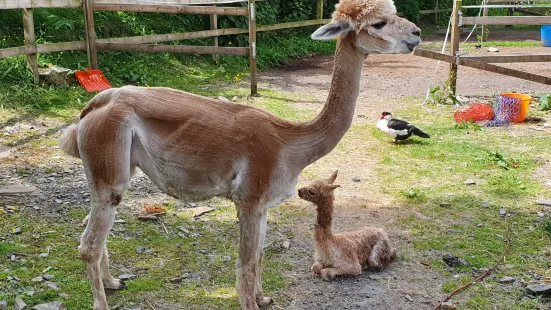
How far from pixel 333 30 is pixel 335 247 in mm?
1808

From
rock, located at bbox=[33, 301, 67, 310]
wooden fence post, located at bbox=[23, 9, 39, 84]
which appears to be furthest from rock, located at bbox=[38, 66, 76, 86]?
rock, located at bbox=[33, 301, 67, 310]

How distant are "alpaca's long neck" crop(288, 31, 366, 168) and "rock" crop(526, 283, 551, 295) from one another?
75.6 inches

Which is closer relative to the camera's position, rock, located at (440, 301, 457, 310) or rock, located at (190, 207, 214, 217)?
rock, located at (440, 301, 457, 310)

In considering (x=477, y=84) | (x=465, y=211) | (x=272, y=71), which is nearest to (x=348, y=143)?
(x=465, y=211)

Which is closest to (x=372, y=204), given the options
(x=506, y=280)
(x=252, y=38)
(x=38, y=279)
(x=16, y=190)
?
(x=506, y=280)

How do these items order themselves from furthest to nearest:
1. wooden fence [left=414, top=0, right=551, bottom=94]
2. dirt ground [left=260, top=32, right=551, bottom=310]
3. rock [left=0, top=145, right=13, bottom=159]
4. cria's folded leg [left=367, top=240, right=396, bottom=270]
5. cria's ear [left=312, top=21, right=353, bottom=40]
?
wooden fence [left=414, top=0, right=551, bottom=94] → rock [left=0, top=145, right=13, bottom=159] → cria's folded leg [left=367, top=240, right=396, bottom=270] → dirt ground [left=260, top=32, right=551, bottom=310] → cria's ear [left=312, top=21, right=353, bottom=40]

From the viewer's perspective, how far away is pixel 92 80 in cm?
1034

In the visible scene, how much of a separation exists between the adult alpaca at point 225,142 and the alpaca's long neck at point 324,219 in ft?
2.38

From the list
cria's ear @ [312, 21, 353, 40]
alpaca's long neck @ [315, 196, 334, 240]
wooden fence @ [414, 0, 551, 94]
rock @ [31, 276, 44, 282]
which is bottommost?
rock @ [31, 276, 44, 282]

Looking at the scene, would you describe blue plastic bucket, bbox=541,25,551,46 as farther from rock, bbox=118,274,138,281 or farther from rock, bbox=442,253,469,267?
rock, bbox=118,274,138,281

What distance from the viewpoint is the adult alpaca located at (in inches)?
151

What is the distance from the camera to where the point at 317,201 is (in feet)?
15.4

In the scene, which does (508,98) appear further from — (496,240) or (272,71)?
(272,71)

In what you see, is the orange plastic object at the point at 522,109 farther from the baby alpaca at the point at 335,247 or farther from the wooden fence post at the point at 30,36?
the wooden fence post at the point at 30,36
